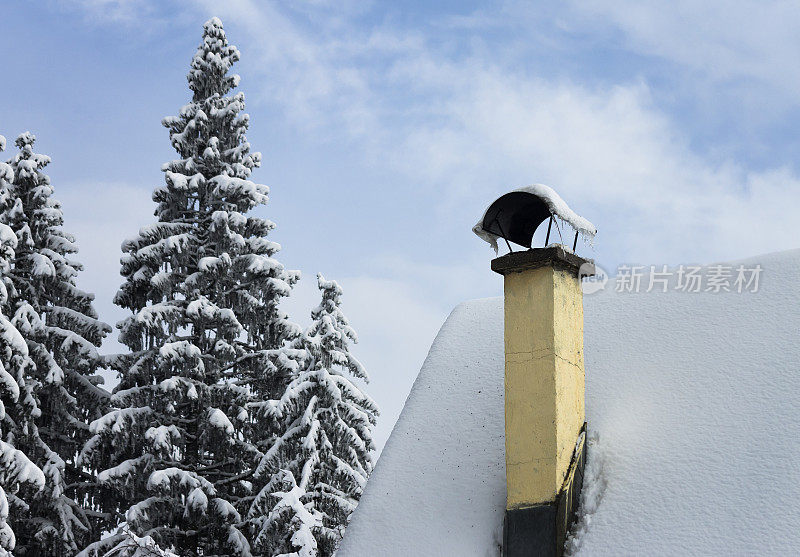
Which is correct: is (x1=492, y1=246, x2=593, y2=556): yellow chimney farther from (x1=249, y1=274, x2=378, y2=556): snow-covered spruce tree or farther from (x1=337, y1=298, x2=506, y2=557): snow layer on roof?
(x1=249, y1=274, x2=378, y2=556): snow-covered spruce tree

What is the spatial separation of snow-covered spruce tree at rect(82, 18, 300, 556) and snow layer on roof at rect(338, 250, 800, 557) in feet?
32.1

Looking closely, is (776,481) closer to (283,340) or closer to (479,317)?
(479,317)

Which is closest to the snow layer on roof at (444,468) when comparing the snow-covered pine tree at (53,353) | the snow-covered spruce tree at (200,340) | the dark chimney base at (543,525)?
the dark chimney base at (543,525)

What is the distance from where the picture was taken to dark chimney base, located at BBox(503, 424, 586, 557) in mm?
6305

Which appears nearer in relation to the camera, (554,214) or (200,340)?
(554,214)

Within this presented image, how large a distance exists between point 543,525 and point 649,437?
119 centimetres

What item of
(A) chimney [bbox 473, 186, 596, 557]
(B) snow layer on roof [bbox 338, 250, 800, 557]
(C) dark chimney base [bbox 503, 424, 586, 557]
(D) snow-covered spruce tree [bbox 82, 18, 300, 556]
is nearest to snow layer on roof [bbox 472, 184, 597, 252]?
(A) chimney [bbox 473, 186, 596, 557]

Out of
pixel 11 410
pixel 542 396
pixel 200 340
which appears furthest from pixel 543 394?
pixel 11 410

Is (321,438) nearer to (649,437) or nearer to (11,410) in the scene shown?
(11,410)

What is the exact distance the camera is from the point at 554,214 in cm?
729

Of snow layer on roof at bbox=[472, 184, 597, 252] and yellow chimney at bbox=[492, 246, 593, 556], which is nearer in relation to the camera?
yellow chimney at bbox=[492, 246, 593, 556]

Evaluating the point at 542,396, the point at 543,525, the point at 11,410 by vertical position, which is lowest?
the point at 543,525

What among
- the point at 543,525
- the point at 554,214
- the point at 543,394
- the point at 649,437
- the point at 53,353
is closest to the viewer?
the point at 543,525

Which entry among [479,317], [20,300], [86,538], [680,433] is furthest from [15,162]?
[680,433]
